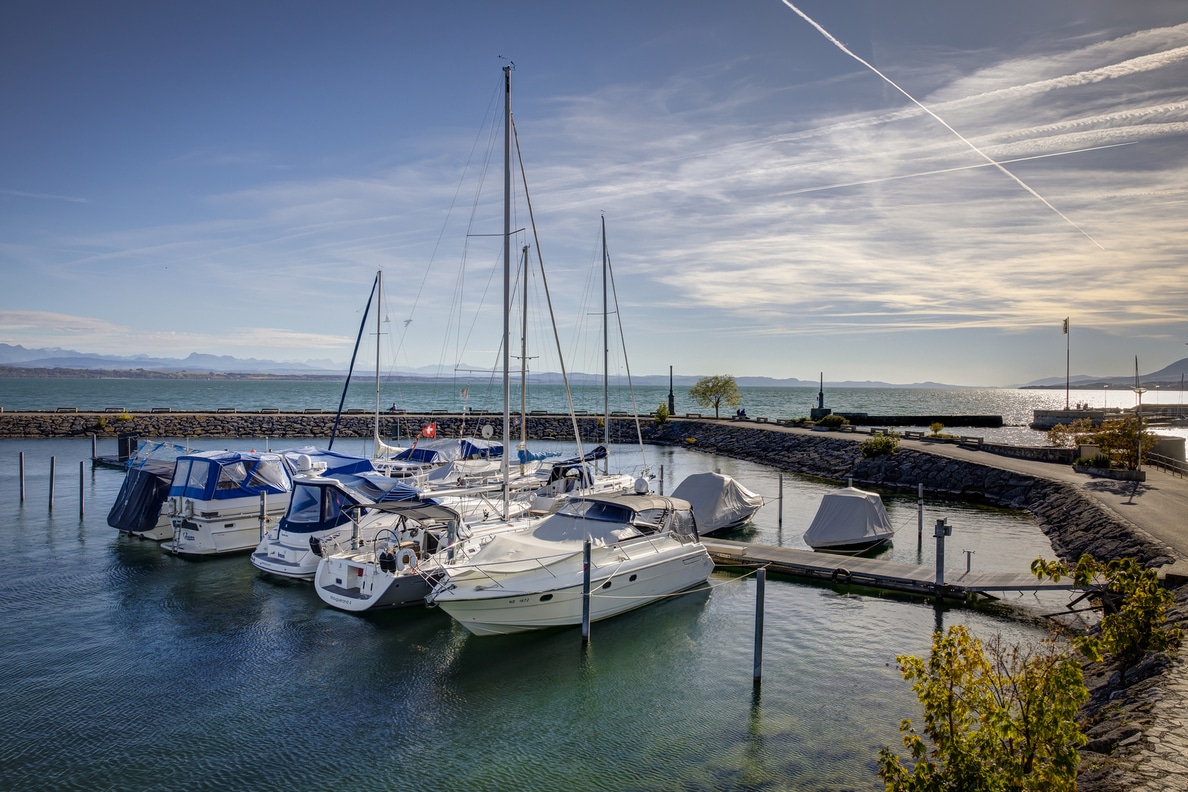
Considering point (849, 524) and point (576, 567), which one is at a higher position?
point (576, 567)

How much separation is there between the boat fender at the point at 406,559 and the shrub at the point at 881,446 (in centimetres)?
3084

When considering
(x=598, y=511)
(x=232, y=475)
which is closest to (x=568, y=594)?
(x=598, y=511)

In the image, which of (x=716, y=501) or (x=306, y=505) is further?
(x=716, y=501)

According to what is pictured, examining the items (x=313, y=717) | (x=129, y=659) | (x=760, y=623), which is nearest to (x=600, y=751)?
(x=760, y=623)

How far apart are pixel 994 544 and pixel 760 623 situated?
48.3 ft

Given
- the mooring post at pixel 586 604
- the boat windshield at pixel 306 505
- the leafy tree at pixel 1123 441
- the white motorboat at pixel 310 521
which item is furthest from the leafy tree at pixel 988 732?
the leafy tree at pixel 1123 441

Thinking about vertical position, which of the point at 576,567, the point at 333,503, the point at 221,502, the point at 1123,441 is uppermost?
the point at 1123,441

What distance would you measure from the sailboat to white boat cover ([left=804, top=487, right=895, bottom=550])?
5622 millimetres

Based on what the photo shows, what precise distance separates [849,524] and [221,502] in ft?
66.1

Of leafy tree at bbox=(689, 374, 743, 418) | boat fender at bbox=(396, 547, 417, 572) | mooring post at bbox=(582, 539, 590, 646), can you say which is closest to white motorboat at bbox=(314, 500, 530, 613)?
boat fender at bbox=(396, 547, 417, 572)

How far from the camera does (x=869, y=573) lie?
742 inches

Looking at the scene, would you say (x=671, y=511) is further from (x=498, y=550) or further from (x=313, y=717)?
(x=313, y=717)

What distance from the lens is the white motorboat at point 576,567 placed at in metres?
15.0

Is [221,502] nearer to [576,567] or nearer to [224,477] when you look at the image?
[224,477]
